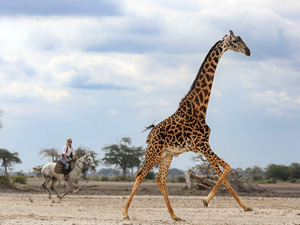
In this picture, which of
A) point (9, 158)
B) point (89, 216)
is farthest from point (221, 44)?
point (9, 158)

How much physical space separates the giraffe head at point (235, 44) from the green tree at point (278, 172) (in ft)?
155

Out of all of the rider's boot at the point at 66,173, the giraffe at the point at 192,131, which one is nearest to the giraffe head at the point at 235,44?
the giraffe at the point at 192,131

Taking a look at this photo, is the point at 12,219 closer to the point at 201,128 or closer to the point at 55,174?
the point at 201,128

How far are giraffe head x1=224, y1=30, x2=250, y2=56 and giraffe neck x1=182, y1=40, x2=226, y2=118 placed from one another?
0.14 meters

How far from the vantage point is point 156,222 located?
12375mm

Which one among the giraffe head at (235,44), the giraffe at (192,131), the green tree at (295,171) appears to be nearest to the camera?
the giraffe at (192,131)

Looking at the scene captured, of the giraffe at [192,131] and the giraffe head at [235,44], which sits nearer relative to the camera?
the giraffe at [192,131]

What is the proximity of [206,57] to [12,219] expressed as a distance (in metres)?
5.80

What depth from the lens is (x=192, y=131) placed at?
1246 cm

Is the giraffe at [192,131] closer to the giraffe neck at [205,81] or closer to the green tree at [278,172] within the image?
the giraffe neck at [205,81]

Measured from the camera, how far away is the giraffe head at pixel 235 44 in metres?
12.8

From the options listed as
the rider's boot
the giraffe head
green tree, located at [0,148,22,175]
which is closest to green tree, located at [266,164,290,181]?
green tree, located at [0,148,22,175]

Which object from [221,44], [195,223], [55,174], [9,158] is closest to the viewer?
[195,223]

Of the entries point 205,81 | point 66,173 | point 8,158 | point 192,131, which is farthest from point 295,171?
point 192,131
